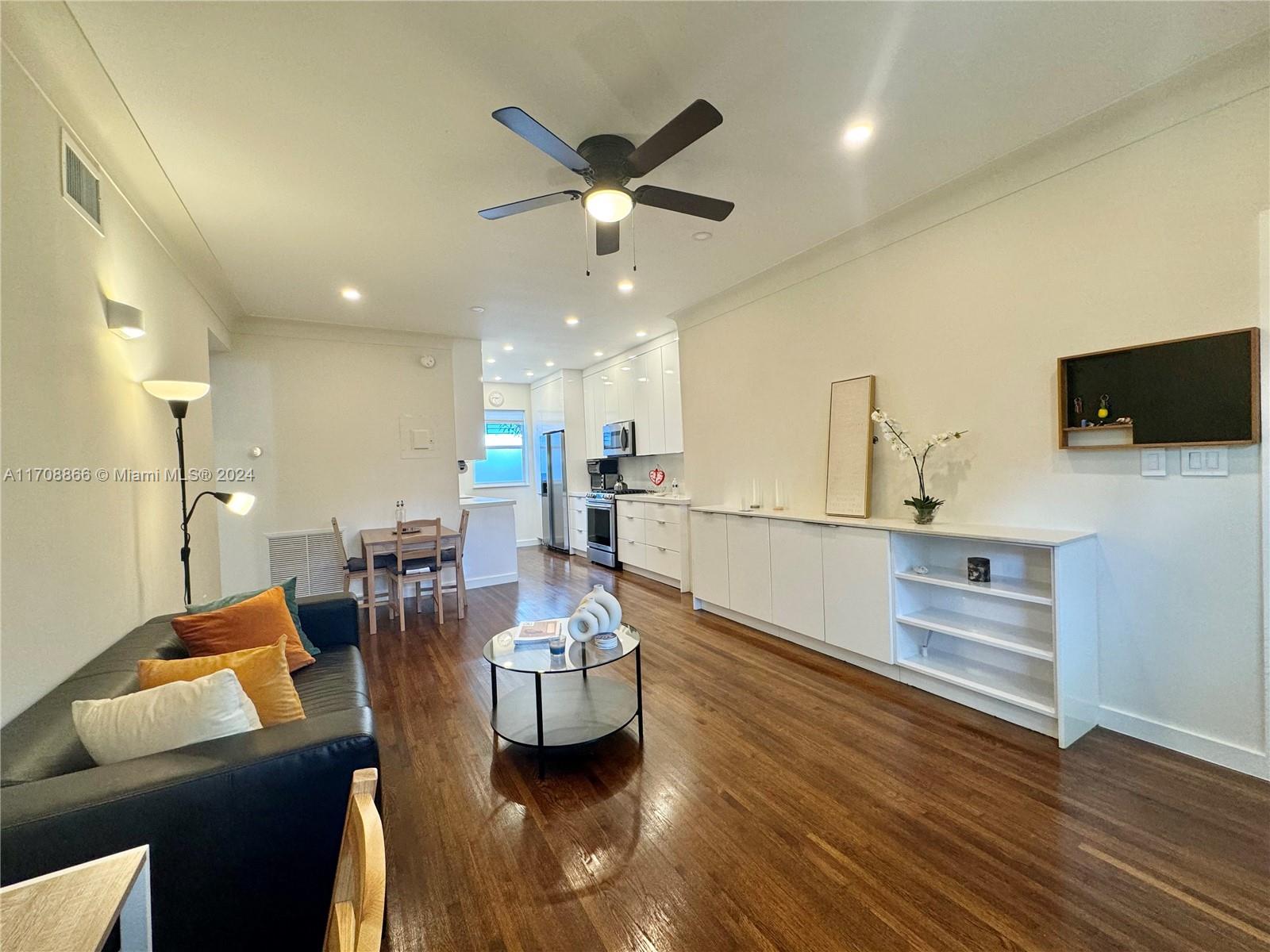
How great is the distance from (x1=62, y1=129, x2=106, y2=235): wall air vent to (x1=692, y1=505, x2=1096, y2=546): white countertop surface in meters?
3.74

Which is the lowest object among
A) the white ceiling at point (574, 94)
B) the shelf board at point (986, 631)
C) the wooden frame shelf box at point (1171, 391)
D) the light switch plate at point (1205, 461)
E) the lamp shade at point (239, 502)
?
the shelf board at point (986, 631)

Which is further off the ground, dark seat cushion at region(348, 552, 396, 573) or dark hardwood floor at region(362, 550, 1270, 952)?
dark seat cushion at region(348, 552, 396, 573)

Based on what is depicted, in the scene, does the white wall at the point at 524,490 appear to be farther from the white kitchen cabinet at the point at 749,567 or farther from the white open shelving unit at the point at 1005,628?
the white open shelving unit at the point at 1005,628

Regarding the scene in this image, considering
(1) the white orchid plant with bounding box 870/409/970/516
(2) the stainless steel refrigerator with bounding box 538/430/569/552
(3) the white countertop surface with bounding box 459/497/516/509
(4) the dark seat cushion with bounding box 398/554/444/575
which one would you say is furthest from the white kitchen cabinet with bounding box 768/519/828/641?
Answer: (2) the stainless steel refrigerator with bounding box 538/430/569/552

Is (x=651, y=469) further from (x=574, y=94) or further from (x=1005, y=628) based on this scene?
(x=574, y=94)

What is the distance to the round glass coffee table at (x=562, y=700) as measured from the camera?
7.52 feet

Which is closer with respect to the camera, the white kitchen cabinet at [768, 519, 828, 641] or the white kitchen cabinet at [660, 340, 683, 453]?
the white kitchen cabinet at [768, 519, 828, 641]

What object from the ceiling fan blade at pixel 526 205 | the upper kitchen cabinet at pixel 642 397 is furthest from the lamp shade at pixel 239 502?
the upper kitchen cabinet at pixel 642 397

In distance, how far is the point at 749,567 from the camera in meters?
3.97

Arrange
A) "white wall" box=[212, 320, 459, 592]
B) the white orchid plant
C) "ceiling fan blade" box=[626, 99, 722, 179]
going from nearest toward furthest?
"ceiling fan blade" box=[626, 99, 722, 179], the white orchid plant, "white wall" box=[212, 320, 459, 592]

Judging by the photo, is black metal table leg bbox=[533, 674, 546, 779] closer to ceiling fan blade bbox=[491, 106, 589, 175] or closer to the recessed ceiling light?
ceiling fan blade bbox=[491, 106, 589, 175]

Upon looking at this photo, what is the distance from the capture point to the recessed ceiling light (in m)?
2.25

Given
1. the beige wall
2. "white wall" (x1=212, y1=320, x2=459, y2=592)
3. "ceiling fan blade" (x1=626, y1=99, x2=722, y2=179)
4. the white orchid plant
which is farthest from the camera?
"white wall" (x1=212, y1=320, x2=459, y2=592)

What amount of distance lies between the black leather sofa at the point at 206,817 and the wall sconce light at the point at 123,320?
1.42 meters
